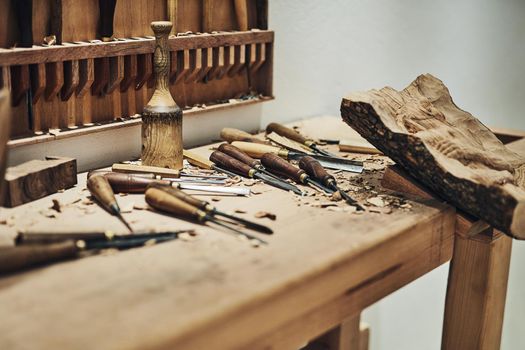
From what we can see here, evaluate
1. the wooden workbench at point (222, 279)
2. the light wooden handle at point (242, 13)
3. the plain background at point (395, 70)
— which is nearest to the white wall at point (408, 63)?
the plain background at point (395, 70)

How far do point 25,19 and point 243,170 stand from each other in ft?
1.79

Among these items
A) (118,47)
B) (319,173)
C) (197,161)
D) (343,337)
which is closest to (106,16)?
(118,47)

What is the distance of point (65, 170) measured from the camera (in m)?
1.36

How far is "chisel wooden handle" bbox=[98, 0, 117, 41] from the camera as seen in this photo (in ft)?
4.94

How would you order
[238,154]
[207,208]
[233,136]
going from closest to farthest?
1. [207,208]
2. [238,154]
3. [233,136]

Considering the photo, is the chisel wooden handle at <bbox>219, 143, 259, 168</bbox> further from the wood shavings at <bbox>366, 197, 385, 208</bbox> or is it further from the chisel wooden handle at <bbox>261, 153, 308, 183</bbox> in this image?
the wood shavings at <bbox>366, 197, 385, 208</bbox>

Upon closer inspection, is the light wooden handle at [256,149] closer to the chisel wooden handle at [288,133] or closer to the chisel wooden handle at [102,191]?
the chisel wooden handle at [288,133]

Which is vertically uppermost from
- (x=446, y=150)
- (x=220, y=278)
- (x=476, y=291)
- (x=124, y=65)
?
(x=124, y=65)

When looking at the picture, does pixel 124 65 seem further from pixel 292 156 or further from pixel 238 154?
pixel 292 156

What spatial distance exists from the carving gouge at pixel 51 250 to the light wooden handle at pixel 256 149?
0.54 m

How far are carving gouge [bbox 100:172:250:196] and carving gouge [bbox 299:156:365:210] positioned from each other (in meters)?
0.16

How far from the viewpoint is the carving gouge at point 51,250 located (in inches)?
38.0

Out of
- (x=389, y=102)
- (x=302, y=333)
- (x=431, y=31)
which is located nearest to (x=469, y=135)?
(x=389, y=102)

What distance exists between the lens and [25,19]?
1356 mm
